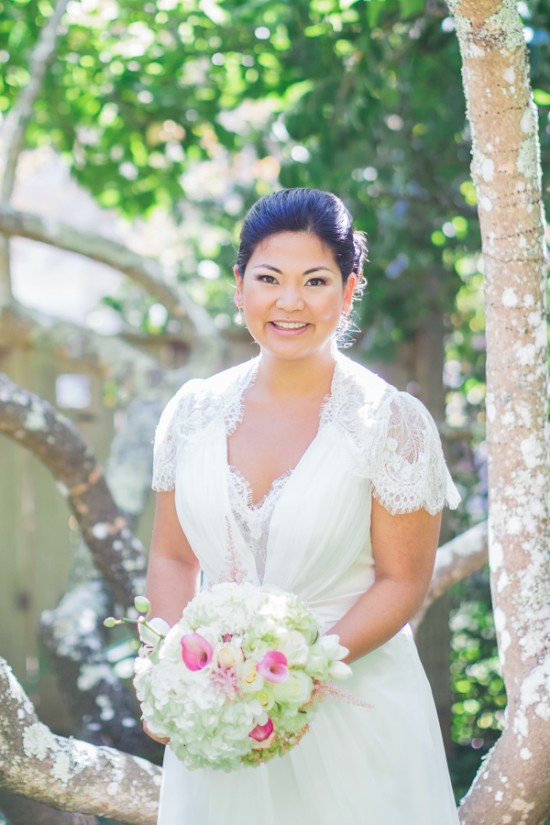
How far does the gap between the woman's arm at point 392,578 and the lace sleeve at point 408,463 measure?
0.11ft

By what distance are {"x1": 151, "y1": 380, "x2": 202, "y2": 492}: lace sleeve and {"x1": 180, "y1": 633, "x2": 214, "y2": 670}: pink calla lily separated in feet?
2.07

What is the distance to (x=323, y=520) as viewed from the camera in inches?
86.0

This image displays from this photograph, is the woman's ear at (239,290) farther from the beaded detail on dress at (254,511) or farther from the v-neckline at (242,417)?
the beaded detail on dress at (254,511)

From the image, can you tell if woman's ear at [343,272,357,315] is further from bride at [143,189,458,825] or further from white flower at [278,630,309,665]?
white flower at [278,630,309,665]

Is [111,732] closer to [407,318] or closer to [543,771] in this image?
[543,771]

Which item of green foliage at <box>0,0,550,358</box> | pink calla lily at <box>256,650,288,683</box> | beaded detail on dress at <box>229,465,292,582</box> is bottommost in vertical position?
pink calla lily at <box>256,650,288,683</box>

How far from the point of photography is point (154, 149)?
4.82 metres

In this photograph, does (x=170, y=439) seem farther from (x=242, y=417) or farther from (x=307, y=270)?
(x=307, y=270)

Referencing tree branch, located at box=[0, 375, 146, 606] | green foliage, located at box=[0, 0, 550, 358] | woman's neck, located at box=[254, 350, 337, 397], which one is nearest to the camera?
woman's neck, located at box=[254, 350, 337, 397]

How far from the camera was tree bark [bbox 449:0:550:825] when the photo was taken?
2266 mm

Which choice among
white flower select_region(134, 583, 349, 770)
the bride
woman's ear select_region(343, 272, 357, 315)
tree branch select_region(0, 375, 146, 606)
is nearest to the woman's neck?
the bride

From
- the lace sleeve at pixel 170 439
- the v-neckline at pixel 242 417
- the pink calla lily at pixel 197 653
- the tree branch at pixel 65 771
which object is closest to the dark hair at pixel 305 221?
the v-neckline at pixel 242 417

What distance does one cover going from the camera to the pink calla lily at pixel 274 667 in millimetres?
1792

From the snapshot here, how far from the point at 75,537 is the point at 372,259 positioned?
5.79ft
